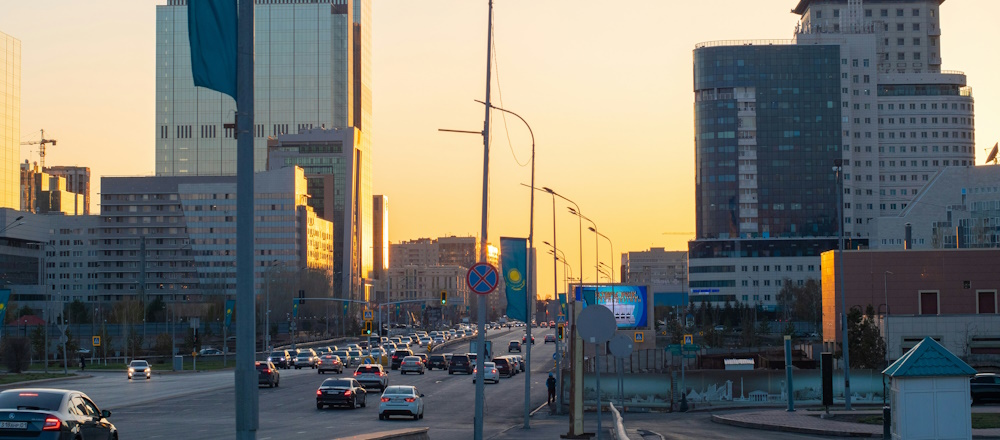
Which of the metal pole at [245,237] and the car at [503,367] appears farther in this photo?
the car at [503,367]

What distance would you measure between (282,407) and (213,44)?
3880 cm

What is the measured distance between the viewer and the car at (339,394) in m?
47.8

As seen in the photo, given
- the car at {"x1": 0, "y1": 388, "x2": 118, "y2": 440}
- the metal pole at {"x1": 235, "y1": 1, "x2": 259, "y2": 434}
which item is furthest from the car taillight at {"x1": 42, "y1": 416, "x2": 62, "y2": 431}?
the metal pole at {"x1": 235, "y1": 1, "x2": 259, "y2": 434}

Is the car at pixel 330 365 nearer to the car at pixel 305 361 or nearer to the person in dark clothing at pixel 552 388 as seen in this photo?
the car at pixel 305 361

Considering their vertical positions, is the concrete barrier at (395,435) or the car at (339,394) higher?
the concrete barrier at (395,435)

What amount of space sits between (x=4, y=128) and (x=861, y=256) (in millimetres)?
153344

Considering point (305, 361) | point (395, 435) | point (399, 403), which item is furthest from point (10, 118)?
point (395, 435)

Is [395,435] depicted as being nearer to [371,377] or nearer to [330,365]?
[371,377]

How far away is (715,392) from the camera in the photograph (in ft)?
171

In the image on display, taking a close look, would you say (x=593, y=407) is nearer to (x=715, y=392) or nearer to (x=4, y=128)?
(x=715, y=392)

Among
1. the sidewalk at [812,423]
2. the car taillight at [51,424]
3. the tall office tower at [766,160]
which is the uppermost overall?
the tall office tower at [766,160]

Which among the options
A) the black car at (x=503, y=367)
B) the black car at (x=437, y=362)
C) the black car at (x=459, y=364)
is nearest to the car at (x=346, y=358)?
the black car at (x=437, y=362)

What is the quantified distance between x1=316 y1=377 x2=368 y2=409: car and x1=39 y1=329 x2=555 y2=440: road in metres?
0.45

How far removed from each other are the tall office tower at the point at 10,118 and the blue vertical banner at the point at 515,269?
171131mm
